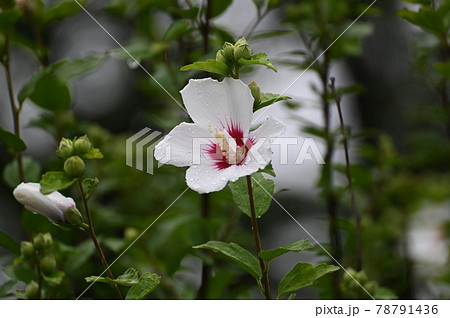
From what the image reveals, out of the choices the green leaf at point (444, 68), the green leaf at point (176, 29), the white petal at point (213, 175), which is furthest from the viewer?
the green leaf at point (176, 29)

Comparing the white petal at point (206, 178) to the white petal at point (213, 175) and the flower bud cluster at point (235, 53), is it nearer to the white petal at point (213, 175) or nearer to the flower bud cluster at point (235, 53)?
the white petal at point (213, 175)

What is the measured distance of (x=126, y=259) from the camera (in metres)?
1.13

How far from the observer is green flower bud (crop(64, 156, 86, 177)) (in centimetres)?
61

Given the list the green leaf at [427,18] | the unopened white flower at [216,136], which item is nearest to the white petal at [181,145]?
the unopened white flower at [216,136]

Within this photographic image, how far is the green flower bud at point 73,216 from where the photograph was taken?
63cm

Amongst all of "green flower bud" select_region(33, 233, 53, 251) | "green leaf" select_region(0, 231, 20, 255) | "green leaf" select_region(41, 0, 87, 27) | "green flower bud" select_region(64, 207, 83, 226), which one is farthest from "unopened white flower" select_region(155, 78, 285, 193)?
"green leaf" select_region(41, 0, 87, 27)

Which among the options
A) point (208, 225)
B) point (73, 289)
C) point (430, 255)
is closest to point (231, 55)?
point (208, 225)

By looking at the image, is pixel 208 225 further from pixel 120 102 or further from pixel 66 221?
pixel 120 102

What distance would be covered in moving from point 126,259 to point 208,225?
28 centimetres

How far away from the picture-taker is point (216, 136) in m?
0.63

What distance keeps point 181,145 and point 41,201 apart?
0.17m

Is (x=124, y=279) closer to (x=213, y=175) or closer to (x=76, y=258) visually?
(x=213, y=175)

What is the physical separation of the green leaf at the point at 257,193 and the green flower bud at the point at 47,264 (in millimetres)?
268

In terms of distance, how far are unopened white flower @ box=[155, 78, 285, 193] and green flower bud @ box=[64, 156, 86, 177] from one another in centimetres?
8
